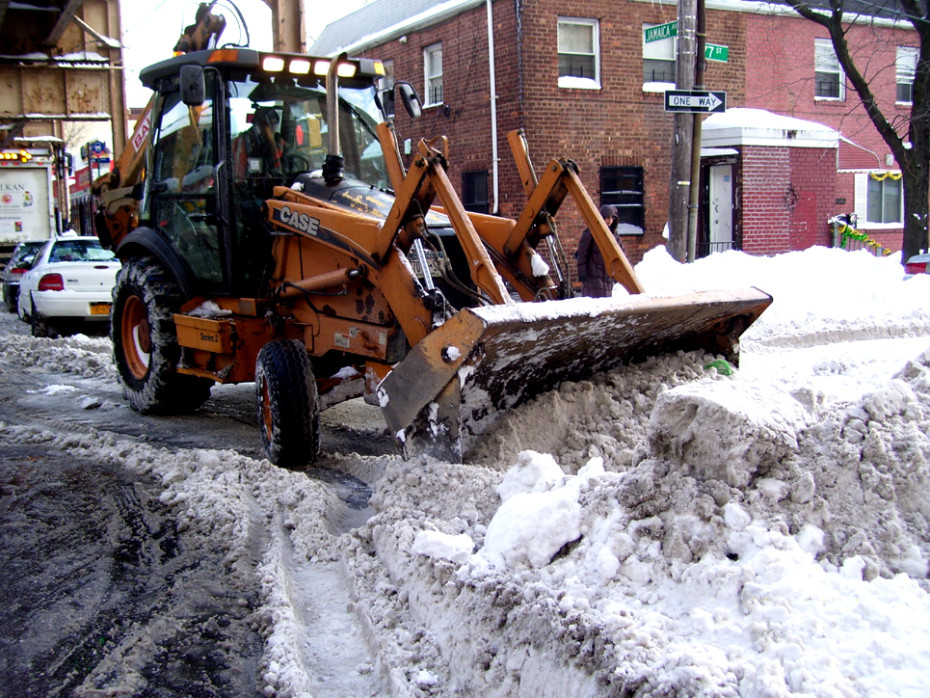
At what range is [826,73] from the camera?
23.2 meters

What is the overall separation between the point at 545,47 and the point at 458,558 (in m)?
15.8

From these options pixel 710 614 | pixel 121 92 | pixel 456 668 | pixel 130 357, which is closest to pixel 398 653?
pixel 456 668

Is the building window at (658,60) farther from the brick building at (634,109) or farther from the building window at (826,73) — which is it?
the building window at (826,73)

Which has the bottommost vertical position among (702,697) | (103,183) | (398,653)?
(398,653)

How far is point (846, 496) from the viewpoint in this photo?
344 cm

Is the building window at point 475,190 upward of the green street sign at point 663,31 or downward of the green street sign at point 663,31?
downward

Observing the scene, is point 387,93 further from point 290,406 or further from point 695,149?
point 695,149

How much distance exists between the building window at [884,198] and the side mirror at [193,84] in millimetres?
21109

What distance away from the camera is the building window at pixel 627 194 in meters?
19.1

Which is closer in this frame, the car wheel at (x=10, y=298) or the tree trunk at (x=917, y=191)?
the tree trunk at (x=917, y=191)

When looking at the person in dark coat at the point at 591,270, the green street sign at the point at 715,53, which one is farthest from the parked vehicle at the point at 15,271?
the green street sign at the point at 715,53

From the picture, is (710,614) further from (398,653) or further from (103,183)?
(103,183)

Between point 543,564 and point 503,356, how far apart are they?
5.03ft

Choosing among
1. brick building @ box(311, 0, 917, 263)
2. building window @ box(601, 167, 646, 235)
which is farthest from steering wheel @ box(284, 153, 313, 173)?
building window @ box(601, 167, 646, 235)
